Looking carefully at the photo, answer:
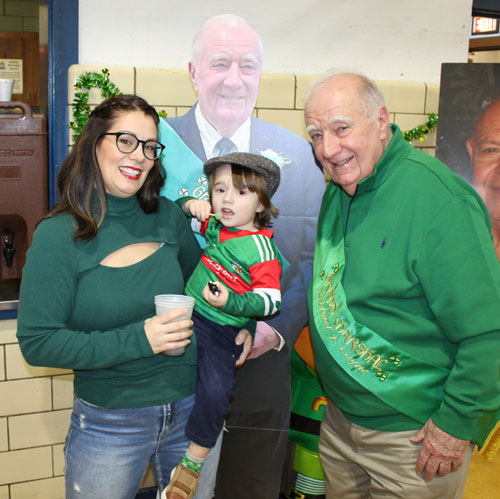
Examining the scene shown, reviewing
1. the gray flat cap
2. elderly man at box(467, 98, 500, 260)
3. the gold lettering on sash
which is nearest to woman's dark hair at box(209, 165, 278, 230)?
the gray flat cap

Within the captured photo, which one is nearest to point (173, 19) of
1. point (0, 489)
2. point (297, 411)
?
point (297, 411)

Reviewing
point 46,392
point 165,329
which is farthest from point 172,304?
point 46,392

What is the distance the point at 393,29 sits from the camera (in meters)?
2.74

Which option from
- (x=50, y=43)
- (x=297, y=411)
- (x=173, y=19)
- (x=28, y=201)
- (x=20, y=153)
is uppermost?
(x=173, y=19)

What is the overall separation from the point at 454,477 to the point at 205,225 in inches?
46.4

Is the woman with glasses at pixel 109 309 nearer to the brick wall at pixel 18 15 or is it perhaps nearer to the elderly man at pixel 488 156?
the elderly man at pixel 488 156

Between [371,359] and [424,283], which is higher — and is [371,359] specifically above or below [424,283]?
below

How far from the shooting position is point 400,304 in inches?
63.2

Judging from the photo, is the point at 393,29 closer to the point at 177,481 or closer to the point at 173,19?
the point at 173,19

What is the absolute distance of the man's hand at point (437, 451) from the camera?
61.0 inches

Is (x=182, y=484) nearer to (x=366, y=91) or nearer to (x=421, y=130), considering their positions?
(x=366, y=91)

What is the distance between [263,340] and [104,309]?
950 millimetres

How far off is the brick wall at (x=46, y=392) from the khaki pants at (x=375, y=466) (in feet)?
4.31

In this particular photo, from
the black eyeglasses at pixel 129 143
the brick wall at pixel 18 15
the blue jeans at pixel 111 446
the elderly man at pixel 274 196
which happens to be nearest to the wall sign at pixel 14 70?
the brick wall at pixel 18 15
